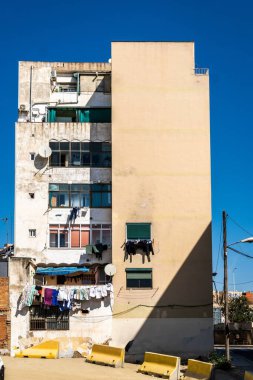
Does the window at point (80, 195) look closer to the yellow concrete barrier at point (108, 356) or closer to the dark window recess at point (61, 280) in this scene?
the dark window recess at point (61, 280)

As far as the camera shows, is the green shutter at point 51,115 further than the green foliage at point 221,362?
Yes

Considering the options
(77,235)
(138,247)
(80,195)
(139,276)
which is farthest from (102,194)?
(139,276)

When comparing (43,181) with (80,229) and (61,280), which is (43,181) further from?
(61,280)

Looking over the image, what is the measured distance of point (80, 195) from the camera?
51.0m

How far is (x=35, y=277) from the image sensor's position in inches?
1933

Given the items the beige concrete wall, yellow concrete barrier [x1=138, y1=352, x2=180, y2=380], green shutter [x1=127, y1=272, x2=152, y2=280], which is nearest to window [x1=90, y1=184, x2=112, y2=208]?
the beige concrete wall

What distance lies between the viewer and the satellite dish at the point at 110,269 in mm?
47844

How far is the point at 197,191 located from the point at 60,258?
11.6m

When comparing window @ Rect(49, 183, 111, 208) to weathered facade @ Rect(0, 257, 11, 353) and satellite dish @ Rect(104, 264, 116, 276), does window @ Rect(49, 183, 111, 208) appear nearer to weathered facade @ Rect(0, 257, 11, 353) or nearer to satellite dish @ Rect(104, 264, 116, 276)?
satellite dish @ Rect(104, 264, 116, 276)

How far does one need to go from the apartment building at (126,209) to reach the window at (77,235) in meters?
0.08

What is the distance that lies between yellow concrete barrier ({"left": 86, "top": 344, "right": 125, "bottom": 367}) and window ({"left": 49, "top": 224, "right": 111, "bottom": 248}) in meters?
12.6

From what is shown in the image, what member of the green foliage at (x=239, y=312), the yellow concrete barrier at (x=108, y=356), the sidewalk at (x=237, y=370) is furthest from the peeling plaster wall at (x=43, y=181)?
the green foliage at (x=239, y=312)

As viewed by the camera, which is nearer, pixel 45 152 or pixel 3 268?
pixel 3 268

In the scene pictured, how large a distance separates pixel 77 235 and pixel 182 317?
397 inches
